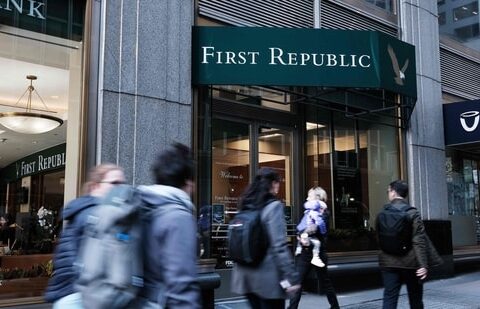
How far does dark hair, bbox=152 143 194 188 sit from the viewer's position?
293 centimetres

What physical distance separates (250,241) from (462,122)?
31.4 ft

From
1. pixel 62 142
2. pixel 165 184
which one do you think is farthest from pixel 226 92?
pixel 165 184

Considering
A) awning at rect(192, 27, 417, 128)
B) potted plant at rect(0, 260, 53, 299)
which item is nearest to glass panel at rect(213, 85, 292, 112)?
awning at rect(192, 27, 417, 128)

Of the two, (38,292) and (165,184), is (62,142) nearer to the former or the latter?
(38,292)

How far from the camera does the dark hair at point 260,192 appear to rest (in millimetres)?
4282

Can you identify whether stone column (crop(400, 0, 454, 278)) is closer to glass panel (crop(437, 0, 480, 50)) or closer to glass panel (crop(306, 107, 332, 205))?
glass panel (crop(437, 0, 480, 50))

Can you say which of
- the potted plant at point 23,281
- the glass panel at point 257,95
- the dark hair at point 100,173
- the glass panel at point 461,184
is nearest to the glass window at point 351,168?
the glass panel at point 257,95

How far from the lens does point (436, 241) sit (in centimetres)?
1157

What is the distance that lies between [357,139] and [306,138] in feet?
4.90

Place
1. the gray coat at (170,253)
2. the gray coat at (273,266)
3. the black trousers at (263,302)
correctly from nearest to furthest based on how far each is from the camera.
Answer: the gray coat at (170,253) → the gray coat at (273,266) → the black trousers at (263,302)

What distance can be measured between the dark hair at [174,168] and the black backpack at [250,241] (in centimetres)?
129

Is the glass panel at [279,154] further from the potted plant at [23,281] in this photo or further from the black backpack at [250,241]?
the black backpack at [250,241]

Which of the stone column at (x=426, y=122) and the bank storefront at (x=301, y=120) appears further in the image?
the stone column at (x=426, y=122)

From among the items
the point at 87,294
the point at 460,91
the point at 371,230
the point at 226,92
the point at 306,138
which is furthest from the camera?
the point at 460,91
